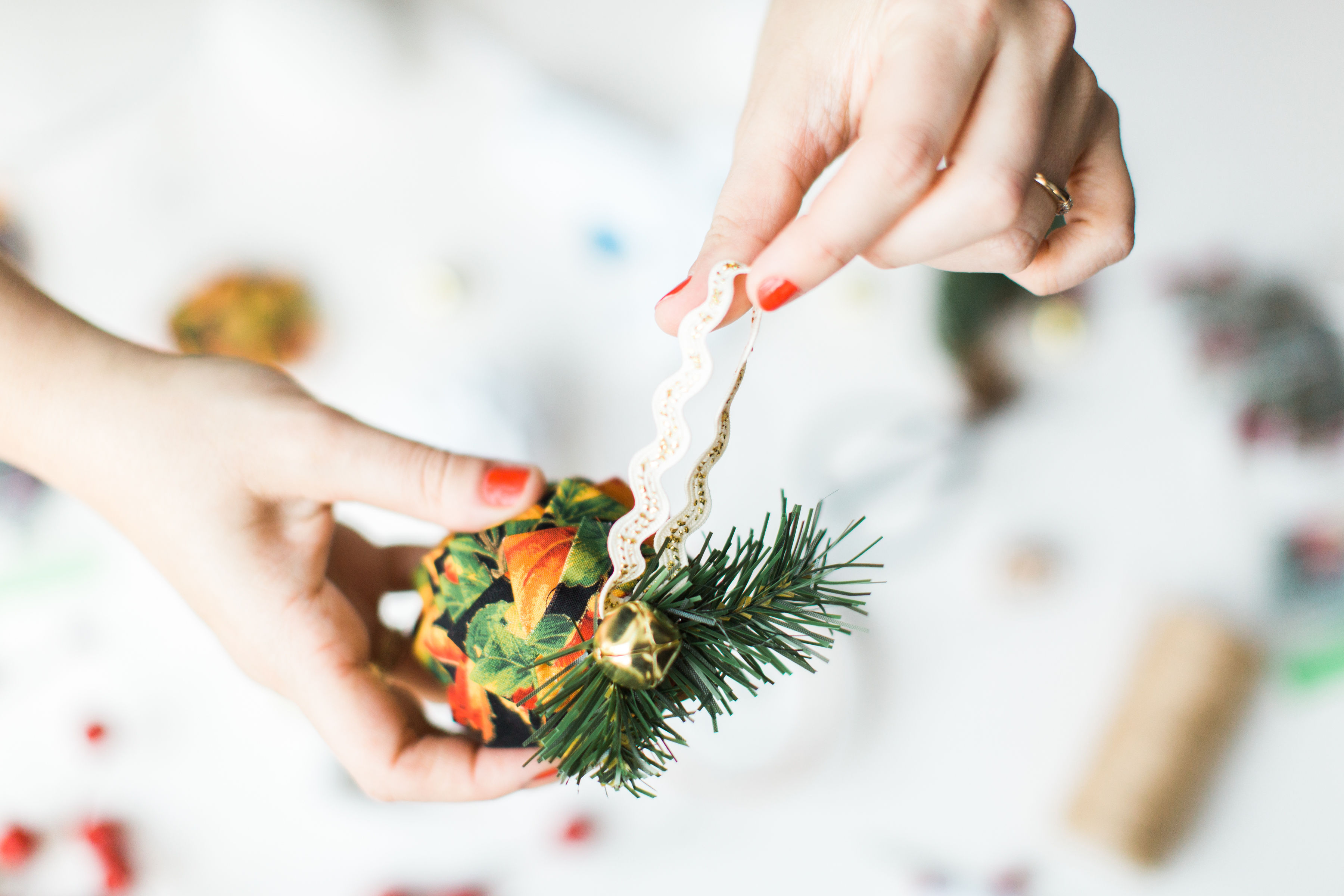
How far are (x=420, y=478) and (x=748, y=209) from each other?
0.32 metres

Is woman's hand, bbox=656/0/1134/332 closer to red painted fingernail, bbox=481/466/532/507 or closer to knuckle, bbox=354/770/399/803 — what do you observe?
red painted fingernail, bbox=481/466/532/507

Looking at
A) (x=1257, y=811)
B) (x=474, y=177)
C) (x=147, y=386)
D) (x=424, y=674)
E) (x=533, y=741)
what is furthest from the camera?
(x=474, y=177)

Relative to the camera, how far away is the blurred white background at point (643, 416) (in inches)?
44.5

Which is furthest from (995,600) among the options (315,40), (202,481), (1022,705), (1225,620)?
(315,40)

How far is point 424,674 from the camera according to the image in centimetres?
76

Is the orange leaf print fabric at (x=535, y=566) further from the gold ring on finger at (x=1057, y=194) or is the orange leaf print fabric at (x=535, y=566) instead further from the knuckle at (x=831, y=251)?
the gold ring on finger at (x=1057, y=194)

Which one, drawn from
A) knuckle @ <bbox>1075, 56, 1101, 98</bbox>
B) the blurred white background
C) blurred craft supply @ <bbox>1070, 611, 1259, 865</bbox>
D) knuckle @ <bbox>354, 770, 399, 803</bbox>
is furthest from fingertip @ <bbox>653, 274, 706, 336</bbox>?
blurred craft supply @ <bbox>1070, 611, 1259, 865</bbox>

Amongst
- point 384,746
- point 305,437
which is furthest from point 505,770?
point 305,437

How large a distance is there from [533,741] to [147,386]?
0.44 metres

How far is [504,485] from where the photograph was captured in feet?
1.91

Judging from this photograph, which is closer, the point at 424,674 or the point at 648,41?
the point at 424,674

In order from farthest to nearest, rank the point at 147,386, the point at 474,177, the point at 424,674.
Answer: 1. the point at 474,177
2. the point at 424,674
3. the point at 147,386

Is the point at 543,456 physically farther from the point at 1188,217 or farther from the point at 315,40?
the point at 1188,217

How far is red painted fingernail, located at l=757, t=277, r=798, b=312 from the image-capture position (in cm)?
46
